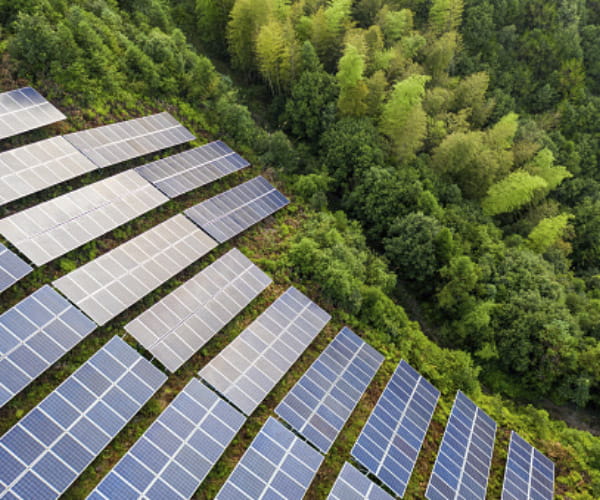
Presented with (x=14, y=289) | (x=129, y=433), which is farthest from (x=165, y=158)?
(x=129, y=433)

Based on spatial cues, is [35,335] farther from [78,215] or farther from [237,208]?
[237,208]

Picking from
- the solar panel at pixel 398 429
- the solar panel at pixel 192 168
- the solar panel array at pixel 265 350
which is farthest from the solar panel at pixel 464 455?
the solar panel at pixel 192 168

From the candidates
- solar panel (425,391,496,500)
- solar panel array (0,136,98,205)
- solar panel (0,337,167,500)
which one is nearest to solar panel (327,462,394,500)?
solar panel (425,391,496,500)

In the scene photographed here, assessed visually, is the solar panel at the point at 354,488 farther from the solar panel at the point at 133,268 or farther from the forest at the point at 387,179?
the solar panel at the point at 133,268

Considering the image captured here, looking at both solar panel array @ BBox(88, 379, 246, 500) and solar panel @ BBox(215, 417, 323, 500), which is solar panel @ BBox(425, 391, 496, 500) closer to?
solar panel @ BBox(215, 417, 323, 500)

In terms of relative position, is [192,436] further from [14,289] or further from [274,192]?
[274,192]

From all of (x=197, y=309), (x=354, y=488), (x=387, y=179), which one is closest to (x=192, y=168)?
(x=197, y=309)
